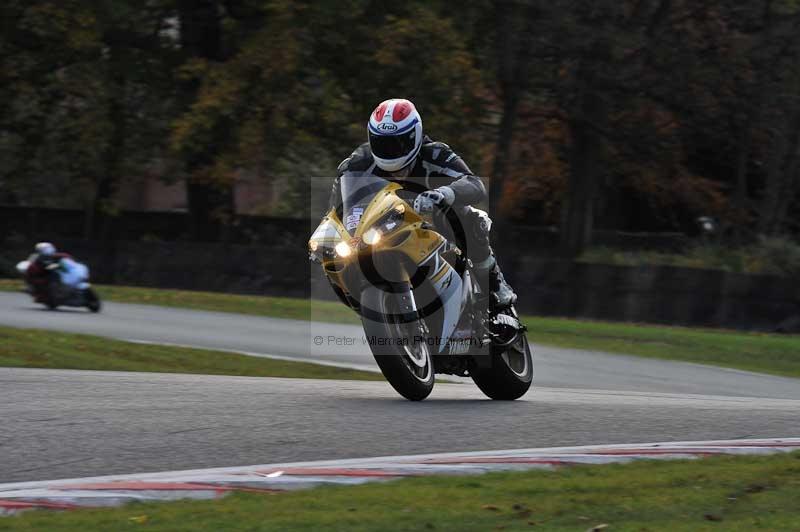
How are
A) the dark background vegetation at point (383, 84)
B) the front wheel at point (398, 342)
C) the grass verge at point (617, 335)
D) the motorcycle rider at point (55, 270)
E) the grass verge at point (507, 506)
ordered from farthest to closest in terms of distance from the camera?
the dark background vegetation at point (383, 84)
the motorcycle rider at point (55, 270)
the grass verge at point (617, 335)
the front wheel at point (398, 342)
the grass verge at point (507, 506)

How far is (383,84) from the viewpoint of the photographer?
2277 cm

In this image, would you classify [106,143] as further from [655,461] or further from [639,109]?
[655,461]

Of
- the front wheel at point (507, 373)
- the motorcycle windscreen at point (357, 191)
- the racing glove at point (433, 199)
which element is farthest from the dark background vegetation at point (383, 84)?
the racing glove at point (433, 199)

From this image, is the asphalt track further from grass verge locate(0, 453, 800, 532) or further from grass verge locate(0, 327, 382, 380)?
grass verge locate(0, 327, 382, 380)

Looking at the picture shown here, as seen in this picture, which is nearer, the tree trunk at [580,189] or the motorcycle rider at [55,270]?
the motorcycle rider at [55,270]

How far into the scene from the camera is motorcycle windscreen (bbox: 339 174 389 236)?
755 centimetres

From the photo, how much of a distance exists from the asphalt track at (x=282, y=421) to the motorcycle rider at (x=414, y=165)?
1145mm

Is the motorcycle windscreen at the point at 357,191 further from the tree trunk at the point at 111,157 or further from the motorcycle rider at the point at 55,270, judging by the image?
the tree trunk at the point at 111,157

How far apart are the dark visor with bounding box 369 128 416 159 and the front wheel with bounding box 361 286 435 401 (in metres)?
0.79

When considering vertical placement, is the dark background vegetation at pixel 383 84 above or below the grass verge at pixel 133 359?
above

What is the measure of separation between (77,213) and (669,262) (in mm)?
12613

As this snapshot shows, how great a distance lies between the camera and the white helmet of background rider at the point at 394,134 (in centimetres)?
754

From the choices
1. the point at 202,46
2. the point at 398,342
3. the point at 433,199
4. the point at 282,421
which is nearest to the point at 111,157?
the point at 202,46

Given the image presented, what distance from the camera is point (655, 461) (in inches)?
233
